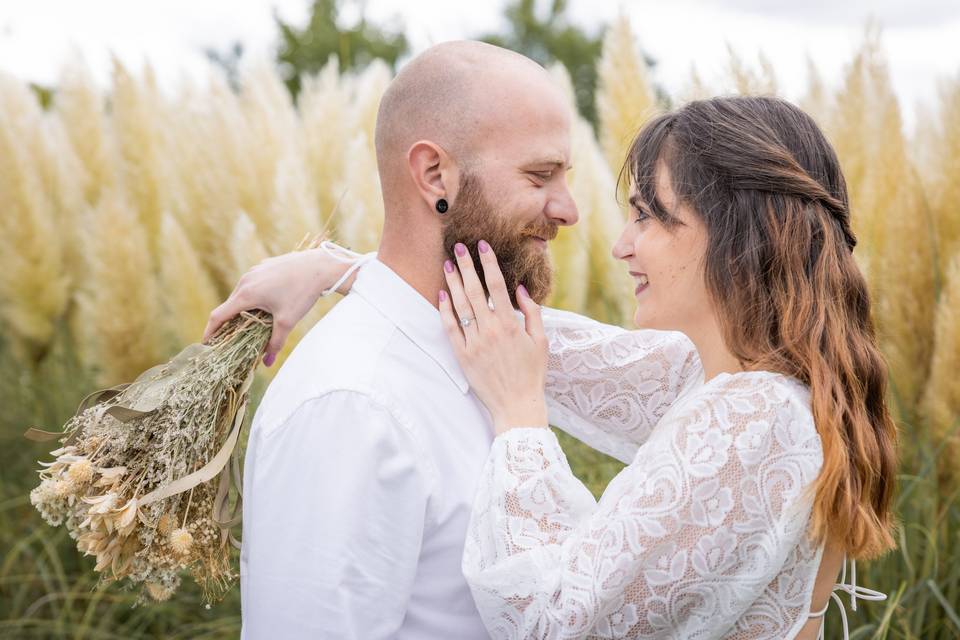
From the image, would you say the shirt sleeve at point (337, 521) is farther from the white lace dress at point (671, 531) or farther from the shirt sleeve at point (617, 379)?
the shirt sleeve at point (617, 379)

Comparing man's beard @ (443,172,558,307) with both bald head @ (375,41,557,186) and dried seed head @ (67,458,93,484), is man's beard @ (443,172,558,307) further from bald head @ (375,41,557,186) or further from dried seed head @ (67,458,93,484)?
dried seed head @ (67,458,93,484)

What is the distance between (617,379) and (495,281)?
563 millimetres

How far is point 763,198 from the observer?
6.75 ft

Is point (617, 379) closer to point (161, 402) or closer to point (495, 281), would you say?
point (495, 281)

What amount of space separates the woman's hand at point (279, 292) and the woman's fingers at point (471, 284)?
451 mm

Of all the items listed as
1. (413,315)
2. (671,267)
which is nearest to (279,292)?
(413,315)

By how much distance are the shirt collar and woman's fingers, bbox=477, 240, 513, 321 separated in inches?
5.9

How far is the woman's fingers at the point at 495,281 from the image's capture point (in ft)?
7.01

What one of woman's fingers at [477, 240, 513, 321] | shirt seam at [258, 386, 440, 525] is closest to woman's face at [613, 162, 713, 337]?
woman's fingers at [477, 240, 513, 321]

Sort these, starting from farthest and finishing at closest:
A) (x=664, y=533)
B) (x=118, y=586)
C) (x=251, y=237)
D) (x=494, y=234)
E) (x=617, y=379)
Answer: (x=118, y=586)
(x=251, y=237)
(x=617, y=379)
(x=494, y=234)
(x=664, y=533)

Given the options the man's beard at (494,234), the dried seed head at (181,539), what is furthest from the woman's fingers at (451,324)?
the dried seed head at (181,539)

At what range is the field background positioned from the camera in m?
3.14

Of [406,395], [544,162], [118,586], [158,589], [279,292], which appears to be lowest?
[118,586]

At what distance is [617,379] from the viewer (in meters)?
2.56
